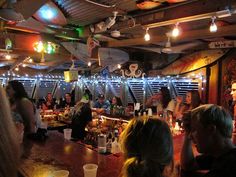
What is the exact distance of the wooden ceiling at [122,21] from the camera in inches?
127

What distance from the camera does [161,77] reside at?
8875 millimetres

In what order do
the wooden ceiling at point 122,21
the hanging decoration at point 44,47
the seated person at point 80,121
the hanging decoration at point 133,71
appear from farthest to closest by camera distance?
the hanging decoration at point 133,71
the hanging decoration at point 44,47
the seated person at point 80,121
the wooden ceiling at point 122,21

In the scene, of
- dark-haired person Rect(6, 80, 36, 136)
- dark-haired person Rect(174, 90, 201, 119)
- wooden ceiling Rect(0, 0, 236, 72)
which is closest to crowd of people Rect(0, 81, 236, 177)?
wooden ceiling Rect(0, 0, 236, 72)

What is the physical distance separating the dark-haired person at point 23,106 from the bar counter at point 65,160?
15.9 inches

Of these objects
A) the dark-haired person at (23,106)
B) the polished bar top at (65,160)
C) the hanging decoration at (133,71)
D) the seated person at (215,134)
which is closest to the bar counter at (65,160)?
the polished bar top at (65,160)

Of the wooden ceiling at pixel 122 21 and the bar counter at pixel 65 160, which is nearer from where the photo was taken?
the bar counter at pixel 65 160

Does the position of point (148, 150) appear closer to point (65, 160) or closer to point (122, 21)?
point (65, 160)

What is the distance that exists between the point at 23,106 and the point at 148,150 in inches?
117

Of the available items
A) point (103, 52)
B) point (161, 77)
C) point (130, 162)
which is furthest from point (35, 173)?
point (161, 77)

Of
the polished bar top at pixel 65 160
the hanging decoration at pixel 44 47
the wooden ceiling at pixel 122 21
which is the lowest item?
the polished bar top at pixel 65 160

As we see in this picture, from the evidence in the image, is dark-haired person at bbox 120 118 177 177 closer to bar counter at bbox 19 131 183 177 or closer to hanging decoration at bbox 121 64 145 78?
bar counter at bbox 19 131 183 177

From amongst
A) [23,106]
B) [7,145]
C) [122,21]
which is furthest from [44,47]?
[7,145]

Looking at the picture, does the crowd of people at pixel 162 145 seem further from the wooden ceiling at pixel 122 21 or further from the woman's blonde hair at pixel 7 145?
the wooden ceiling at pixel 122 21

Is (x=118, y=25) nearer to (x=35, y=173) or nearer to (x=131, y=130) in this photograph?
(x=35, y=173)
